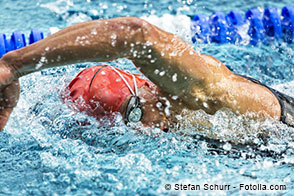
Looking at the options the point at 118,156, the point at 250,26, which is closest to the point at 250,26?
the point at 250,26

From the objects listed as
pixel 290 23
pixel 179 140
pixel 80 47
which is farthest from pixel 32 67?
pixel 290 23

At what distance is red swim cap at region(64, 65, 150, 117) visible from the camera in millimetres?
1862

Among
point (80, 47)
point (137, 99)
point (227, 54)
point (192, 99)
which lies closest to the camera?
point (80, 47)

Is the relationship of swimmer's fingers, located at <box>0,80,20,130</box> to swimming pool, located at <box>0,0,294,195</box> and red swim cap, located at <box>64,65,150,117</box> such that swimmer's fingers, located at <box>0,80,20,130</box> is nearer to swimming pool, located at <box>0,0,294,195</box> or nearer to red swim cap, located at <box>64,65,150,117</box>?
swimming pool, located at <box>0,0,294,195</box>

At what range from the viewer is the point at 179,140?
6.17ft

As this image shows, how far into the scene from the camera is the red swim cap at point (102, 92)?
6.11 feet

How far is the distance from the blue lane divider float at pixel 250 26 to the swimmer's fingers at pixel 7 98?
2478mm

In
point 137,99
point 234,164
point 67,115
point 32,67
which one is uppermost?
point 32,67

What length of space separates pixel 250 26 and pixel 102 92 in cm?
249

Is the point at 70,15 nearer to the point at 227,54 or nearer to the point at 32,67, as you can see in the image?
the point at 227,54

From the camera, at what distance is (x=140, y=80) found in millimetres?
1922

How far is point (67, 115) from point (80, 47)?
2.19 ft

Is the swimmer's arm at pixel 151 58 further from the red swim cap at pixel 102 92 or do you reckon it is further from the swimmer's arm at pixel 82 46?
the red swim cap at pixel 102 92

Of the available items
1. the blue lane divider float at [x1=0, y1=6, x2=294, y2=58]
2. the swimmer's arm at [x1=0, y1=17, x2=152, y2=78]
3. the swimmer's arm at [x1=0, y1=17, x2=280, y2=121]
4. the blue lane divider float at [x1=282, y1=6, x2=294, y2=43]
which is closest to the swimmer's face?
the swimmer's arm at [x1=0, y1=17, x2=280, y2=121]
